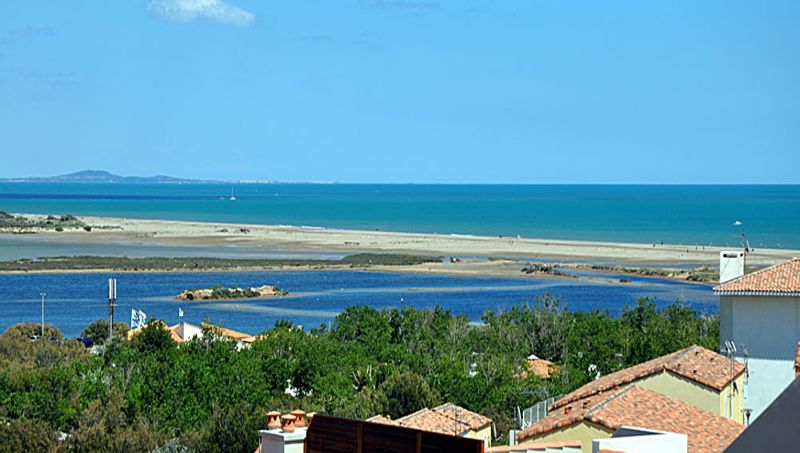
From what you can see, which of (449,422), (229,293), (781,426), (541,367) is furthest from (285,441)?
(229,293)

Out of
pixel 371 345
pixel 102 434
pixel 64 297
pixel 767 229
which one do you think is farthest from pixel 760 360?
pixel 767 229

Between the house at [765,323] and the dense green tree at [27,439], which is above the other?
the house at [765,323]

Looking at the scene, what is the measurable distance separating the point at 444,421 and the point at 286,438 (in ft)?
31.6

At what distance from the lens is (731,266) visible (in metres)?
29.8

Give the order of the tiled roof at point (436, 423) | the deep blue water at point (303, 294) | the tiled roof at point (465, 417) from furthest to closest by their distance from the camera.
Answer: the deep blue water at point (303, 294) < the tiled roof at point (465, 417) < the tiled roof at point (436, 423)

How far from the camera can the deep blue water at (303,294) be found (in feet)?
240

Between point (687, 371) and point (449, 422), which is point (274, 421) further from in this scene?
point (687, 371)

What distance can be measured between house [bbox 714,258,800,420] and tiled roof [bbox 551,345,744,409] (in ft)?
5.16

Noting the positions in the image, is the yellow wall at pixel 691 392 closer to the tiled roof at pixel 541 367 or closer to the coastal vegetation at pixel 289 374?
the coastal vegetation at pixel 289 374

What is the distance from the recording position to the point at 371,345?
4219 centimetres

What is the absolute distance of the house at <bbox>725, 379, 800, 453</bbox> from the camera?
405 centimetres

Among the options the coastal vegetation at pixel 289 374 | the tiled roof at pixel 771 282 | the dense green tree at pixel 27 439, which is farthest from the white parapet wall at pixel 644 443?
the dense green tree at pixel 27 439

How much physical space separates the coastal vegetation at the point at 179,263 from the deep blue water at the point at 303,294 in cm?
483

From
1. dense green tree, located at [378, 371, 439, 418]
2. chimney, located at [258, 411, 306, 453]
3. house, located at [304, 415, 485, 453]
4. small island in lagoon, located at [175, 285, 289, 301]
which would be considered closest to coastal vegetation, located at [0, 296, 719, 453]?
dense green tree, located at [378, 371, 439, 418]
